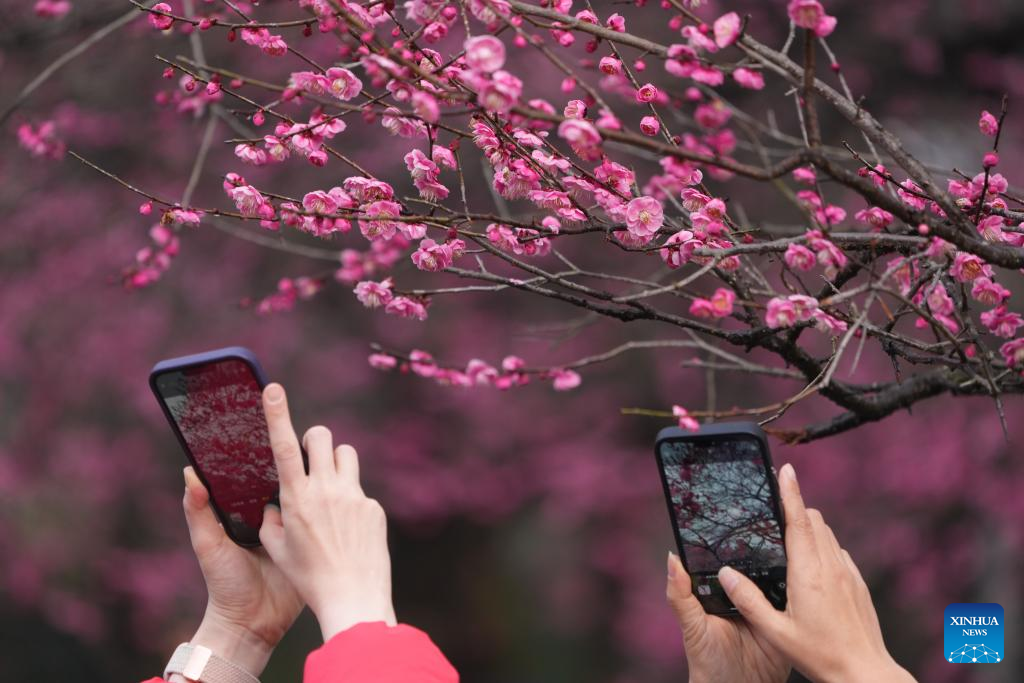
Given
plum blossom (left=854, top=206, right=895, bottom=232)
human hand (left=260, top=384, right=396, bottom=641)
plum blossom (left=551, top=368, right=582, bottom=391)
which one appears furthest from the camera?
plum blossom (left=551, top=368, right=582, bottom=391)

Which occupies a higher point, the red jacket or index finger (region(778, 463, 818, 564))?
index finger (region(778, 463, 818, 564))

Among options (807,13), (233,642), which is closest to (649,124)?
(807,13)

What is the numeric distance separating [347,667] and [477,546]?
621cm

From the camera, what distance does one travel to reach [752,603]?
1513 millimetres

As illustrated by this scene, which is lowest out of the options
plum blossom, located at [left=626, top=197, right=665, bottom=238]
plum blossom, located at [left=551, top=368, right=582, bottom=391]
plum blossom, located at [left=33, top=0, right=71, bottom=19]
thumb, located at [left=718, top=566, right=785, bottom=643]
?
thumb, located at [left=718, top=566, right=785, bottom=643]

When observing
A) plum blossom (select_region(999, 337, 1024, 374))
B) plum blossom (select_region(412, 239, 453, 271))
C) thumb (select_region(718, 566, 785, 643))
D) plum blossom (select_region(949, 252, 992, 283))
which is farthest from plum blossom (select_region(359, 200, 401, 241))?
plum blossom (select_region(999, 337, 1024, 374))

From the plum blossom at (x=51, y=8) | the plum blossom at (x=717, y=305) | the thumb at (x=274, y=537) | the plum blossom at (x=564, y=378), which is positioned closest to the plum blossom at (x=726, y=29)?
the plum blossom at (x=717, y=305)

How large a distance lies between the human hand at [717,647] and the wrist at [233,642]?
0.72 meters

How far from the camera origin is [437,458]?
661 cm

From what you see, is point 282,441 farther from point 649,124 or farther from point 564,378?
point 564,378

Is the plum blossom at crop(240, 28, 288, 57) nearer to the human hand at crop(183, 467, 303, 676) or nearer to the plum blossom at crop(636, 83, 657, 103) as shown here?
the plum blossom at crop(636, 83, 657, 103)

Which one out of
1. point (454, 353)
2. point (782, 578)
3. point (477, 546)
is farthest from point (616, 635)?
point (782, 578)

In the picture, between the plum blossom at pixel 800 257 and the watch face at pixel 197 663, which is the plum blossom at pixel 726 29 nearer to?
the plum blossom at pixel 800 257

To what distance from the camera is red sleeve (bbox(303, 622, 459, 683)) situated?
129cm
